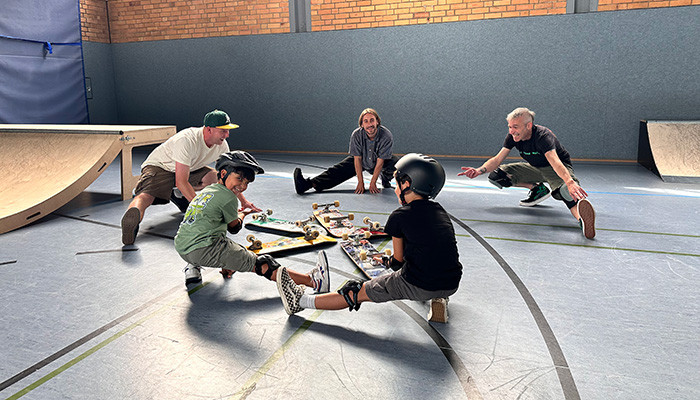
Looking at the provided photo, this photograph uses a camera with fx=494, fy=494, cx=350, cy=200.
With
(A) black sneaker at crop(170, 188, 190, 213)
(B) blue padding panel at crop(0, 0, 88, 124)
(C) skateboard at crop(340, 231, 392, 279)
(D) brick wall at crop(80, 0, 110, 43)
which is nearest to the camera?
(C) skateboard at crop(340, 231, 392, 279)

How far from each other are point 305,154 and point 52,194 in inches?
220

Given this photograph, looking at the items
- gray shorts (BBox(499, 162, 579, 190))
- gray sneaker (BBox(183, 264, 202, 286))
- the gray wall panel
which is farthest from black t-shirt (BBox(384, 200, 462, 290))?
the gray wall panel

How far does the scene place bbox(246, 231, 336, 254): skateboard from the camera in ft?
12.7

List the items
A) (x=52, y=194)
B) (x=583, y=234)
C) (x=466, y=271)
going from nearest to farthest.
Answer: (x=466, y=271)
(x=583, y=234)
(x=52, y=194)

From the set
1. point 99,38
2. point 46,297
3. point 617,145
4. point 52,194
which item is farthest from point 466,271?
point 99,38

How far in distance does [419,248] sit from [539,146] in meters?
2.79

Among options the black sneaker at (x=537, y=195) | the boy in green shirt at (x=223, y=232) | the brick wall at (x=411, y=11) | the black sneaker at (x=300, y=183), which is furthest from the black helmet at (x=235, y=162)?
the brick wall at (x=411, y=11)

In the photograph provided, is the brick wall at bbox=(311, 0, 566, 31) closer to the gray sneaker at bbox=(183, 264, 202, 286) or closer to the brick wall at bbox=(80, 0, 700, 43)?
the brick wall at bbox=(80, 0, 700, 43)

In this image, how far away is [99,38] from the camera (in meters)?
11.4

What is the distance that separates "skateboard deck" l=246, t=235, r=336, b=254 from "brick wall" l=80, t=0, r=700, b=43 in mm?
6346

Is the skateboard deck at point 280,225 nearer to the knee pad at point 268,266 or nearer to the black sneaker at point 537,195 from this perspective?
the knee pad at point 268,266

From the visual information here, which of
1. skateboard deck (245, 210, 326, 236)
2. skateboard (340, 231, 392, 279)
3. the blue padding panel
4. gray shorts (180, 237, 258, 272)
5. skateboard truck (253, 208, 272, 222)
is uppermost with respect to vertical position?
the blue padding panel

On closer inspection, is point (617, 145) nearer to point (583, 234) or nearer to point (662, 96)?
point (662, 96)

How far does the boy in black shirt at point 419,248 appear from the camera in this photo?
2586 millimetres
